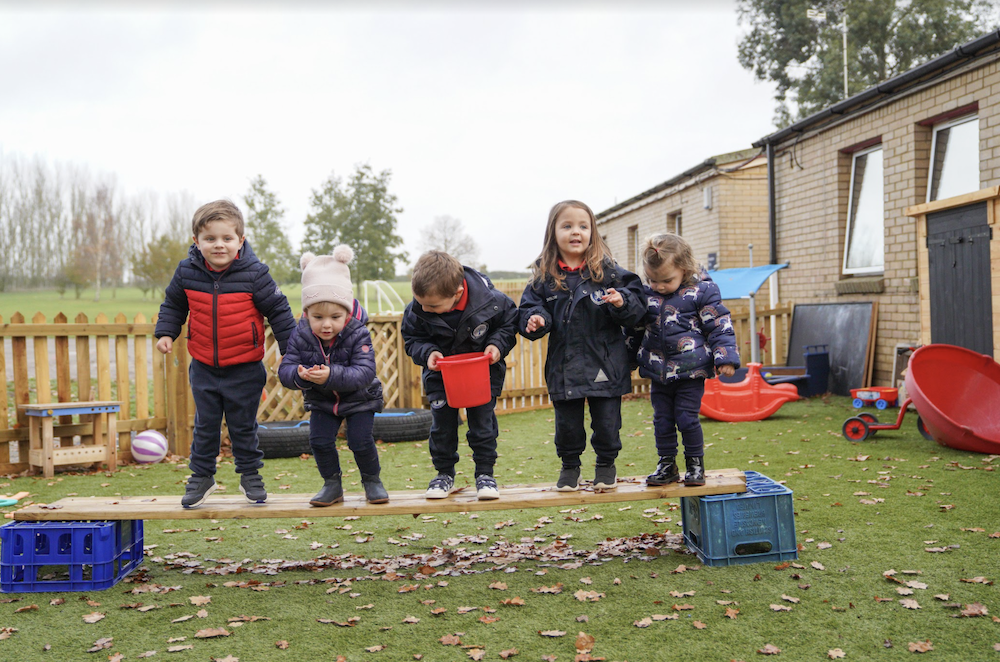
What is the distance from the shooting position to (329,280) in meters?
3.99

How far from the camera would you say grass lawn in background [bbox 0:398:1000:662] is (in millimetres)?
3148

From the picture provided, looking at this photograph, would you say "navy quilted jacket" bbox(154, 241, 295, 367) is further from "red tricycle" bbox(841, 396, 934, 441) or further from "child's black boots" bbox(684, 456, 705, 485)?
"red tricycle" bbox(841, 396, 934, 441)

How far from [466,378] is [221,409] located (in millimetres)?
1589

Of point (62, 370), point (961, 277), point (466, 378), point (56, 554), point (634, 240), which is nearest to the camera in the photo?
point (466, 378)

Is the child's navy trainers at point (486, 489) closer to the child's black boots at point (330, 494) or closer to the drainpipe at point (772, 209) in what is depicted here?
the child's black boots at point (330, 494)

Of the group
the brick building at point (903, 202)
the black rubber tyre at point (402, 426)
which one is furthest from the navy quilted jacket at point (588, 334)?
the brick building at point (903, 202)

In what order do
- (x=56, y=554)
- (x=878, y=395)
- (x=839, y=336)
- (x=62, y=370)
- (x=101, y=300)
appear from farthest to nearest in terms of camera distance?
(x=101, y=300) < (x=839, y=336) < (x=878, y=395) < (x=62, y=370) < (x=56, y=554)

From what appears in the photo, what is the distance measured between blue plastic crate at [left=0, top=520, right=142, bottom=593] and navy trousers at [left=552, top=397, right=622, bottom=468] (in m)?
2.61

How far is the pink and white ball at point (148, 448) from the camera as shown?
7645mm

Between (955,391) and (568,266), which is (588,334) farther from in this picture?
(955,391)

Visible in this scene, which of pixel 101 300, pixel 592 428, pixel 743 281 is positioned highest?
pixel 101 300

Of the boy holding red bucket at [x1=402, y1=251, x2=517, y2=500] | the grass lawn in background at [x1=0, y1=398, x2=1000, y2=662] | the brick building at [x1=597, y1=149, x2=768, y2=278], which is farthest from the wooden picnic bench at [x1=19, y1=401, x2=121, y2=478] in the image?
the brick building at [x1=597, y1=149, x2=768, y2=278]

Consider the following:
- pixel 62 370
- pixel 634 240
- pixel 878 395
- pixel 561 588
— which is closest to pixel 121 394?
pixel 62 370

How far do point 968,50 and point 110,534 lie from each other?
391 inches
